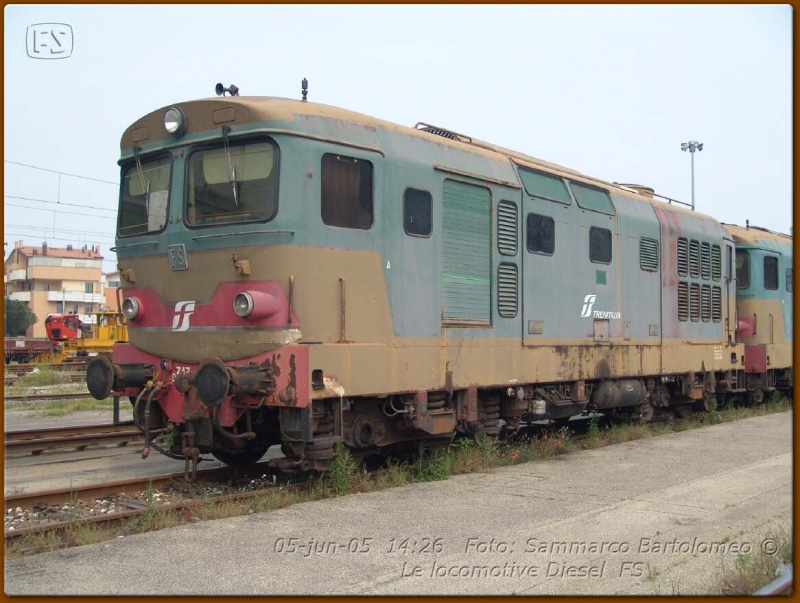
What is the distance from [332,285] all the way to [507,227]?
3.25m

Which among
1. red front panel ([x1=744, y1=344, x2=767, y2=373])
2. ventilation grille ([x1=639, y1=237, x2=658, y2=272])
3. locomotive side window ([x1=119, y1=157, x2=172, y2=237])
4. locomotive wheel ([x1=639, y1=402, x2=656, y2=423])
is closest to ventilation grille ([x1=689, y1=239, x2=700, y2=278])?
ventilation grille ([x1=639, y1=237, x2=658, y2=272])

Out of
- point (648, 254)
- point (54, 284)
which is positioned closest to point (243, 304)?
point (648, 254)

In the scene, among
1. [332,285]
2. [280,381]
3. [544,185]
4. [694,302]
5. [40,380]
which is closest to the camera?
[280,381]

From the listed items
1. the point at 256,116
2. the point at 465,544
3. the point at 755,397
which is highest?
the point at 256,116

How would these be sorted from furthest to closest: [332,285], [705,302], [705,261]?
[705,261] < [705,302] < [332,285]

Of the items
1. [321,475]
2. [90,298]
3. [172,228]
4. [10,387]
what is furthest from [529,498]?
[90,298]

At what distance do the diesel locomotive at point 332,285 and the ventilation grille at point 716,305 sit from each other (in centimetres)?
490

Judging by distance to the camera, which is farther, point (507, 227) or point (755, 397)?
point (755, 397)

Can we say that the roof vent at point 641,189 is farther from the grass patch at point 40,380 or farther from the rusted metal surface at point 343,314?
the grass patch at point 40,380

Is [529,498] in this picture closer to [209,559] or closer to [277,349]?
[277,349]

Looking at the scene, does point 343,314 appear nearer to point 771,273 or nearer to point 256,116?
point 256,116

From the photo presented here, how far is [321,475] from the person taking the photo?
8.08 metres

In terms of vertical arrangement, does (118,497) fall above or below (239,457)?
below

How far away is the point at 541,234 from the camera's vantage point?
10898mm
